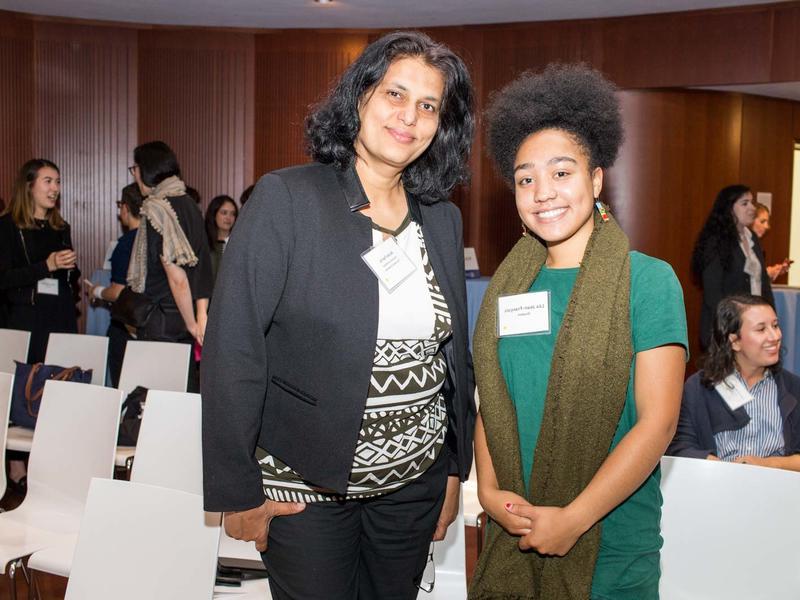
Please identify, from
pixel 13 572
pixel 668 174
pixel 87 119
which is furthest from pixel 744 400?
pixel 87 119

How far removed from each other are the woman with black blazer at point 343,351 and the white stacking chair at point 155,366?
8.06 feet

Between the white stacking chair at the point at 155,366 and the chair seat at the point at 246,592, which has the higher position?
the white stacking chair at the point at 155,366

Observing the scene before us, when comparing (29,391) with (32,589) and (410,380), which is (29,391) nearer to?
(32,589)

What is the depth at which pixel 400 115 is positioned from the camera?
5.59 ft

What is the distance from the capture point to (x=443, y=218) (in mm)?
1904

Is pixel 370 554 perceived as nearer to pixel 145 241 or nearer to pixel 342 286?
pixel 342 286

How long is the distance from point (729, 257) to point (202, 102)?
5131mm

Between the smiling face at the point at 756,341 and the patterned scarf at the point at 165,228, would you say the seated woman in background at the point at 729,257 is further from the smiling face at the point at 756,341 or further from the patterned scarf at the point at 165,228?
the patterned scarf at the point at 165,228

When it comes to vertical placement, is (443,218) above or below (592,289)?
above

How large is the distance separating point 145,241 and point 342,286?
263 centimetres

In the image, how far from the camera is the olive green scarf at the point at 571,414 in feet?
5.18

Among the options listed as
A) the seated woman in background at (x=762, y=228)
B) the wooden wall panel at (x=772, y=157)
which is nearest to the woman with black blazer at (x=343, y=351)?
the seated woman in background at (x=762, y=228)

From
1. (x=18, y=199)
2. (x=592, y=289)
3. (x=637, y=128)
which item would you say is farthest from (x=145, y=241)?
(x=637, y=128)

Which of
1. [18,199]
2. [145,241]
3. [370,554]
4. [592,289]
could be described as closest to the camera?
[592,289]
